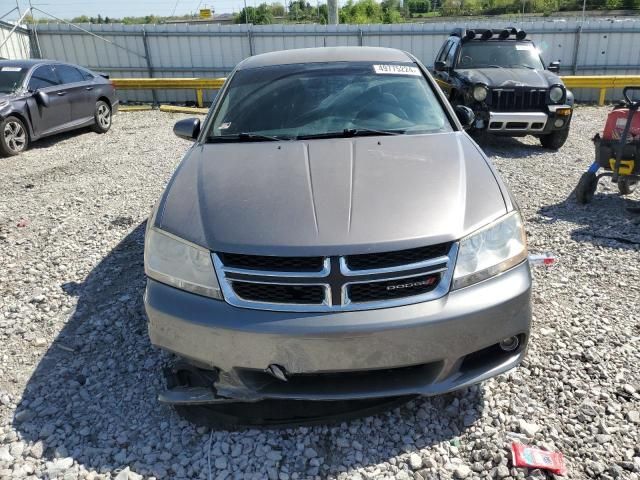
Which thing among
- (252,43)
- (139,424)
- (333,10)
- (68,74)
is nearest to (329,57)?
(139,424)

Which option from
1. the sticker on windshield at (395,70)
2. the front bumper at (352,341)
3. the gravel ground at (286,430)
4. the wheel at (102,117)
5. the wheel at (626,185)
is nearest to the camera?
the front bumper at (352,341)

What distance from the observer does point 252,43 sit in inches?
587

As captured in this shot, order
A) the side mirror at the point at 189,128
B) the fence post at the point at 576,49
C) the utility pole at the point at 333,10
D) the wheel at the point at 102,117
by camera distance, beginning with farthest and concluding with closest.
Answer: the utility pole at the point at 333,10, the fence post at the point at 576,49, the wheel at the point at 102,117, the side mirror at the point at 189,128

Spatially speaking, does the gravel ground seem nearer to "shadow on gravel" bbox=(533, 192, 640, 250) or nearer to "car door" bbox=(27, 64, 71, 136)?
"shadow on gravel" bbox=(533, 192, 640, 250)

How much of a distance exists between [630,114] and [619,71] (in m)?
11.6

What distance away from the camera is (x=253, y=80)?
3.80m

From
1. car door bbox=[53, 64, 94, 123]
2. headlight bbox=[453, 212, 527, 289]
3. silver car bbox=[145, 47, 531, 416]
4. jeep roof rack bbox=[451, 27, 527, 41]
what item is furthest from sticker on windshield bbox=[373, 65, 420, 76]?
car door bbox=[53, 64, 94, 123]

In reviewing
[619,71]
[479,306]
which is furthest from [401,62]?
[619,71]

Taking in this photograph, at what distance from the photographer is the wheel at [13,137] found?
8.12 m

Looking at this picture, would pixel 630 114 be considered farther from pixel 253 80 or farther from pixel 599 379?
pixel 253 80

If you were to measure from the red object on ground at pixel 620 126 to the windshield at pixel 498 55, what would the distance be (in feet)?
12.8

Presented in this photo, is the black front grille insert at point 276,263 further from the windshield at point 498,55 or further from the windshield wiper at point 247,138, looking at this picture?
the windshield at point 498,55

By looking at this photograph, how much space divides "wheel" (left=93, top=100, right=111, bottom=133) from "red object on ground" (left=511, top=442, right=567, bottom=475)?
1018 cm

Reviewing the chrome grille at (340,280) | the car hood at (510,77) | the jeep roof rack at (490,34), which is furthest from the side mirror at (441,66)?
the chrome grille at (340,280)
